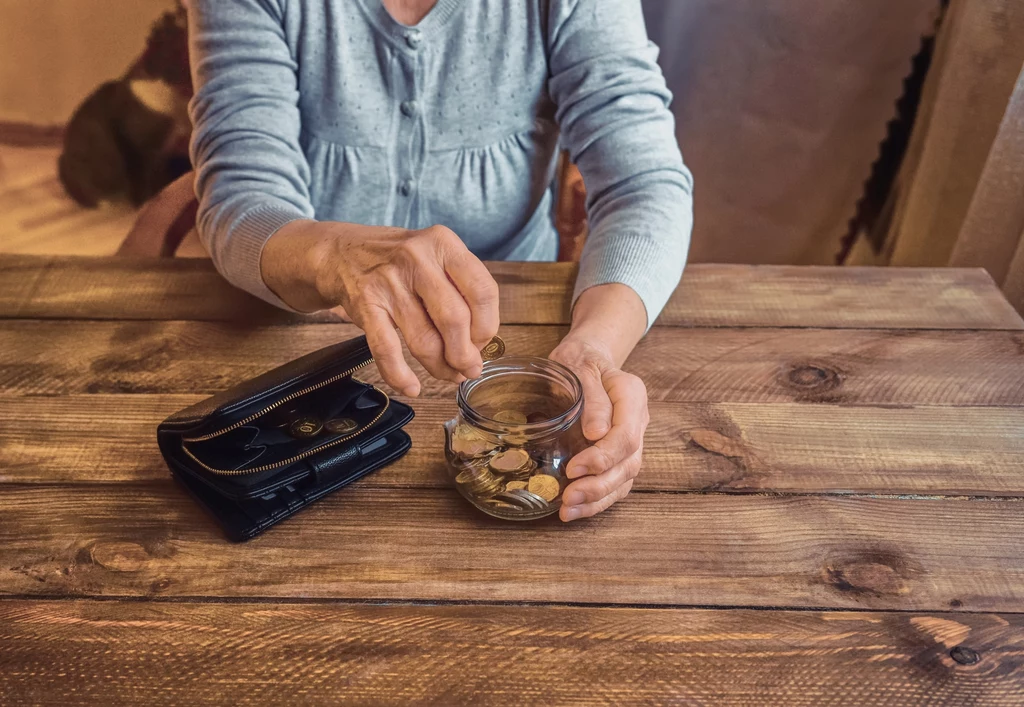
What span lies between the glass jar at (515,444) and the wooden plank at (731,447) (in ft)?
0.20

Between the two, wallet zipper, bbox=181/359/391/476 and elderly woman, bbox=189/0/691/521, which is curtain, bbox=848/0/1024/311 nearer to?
elderly woman, bbox=189/0/691/521

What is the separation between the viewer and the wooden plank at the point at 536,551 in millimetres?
704

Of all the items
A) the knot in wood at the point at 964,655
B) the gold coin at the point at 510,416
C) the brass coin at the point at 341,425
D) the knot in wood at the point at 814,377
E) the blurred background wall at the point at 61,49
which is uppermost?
the gold coin at the point at 510,416

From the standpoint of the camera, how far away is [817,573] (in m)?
0.73

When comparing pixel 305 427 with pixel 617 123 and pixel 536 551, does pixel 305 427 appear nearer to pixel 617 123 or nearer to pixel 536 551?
pixel 536 551

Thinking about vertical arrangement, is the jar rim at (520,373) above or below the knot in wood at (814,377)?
above

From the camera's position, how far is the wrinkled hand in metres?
0.75

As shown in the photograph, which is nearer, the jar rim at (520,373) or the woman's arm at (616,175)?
Result: the jar rim at (520,373)

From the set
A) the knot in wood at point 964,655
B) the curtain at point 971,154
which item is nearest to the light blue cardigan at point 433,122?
the knot in wood at point 964,655

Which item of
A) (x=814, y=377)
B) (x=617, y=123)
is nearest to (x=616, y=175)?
(x=617, y=123)

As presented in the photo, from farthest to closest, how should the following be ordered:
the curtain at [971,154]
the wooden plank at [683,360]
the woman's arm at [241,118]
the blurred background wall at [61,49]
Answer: the blurred background wall at [61,49] → the curtain at [971,154] → the woman's arm at [241,118] → the wooden plank at [683,360]

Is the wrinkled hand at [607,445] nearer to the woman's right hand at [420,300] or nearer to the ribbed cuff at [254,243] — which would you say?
the woman's right hand at [420,300]

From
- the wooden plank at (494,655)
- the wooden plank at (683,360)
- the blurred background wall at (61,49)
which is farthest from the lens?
the blurred background wall at (61,49)

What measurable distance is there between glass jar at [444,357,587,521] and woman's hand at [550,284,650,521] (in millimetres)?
18
